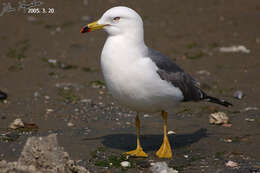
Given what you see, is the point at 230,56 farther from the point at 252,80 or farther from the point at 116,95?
the point at 116,95

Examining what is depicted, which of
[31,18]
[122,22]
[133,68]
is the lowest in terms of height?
[31,18]

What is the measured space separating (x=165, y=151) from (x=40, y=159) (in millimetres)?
1900

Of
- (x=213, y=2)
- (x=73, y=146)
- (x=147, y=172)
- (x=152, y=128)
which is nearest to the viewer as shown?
(x=147, y=172)

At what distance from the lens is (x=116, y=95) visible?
221 inches

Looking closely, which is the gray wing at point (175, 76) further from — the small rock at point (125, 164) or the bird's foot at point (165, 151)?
the small rock at point (125, 164)

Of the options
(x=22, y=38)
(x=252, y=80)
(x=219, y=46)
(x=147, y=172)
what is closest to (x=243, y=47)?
(x=219, y=46)

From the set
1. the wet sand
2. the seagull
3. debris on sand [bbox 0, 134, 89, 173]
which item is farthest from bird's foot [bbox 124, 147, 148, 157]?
debris on sand [bbox 0, 134, 89, 173]

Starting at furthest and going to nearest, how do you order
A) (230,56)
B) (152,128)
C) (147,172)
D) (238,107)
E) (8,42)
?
(8,42) < (230,56) < (238,107) < (152,128) < (147,172)

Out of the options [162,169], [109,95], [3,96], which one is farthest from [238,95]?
[3,96]

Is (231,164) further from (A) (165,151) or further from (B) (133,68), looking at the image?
(B) (133,68)

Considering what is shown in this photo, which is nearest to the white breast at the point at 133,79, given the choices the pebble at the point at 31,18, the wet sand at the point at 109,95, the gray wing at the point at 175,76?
the gray wing at the point at 175,76

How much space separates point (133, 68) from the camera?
5355 millimetres

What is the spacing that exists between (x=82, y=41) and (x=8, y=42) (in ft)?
5.81

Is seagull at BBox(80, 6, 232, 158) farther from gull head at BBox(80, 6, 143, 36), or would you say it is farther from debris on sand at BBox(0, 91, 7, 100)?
debris on sand at BBox(0, 91, 7, 100)
